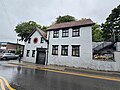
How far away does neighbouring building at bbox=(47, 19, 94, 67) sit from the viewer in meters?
16.2

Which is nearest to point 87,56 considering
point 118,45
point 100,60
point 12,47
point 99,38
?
point 100,60

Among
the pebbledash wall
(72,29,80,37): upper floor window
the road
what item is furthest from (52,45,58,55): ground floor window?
the road

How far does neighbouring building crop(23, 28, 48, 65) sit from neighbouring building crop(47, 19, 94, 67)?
5.04ft

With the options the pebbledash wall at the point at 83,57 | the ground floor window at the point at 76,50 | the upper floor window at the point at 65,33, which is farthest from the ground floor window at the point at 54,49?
the ground floor window at the point at 76,50

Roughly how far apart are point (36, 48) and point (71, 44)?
26.3ft

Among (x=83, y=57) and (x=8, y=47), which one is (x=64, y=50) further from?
(x=8, y=47)

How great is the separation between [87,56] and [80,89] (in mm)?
10046

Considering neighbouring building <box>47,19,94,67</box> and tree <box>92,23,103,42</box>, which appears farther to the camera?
tree <box>92,23,103,42</box>

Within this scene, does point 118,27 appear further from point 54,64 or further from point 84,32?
point 54,64

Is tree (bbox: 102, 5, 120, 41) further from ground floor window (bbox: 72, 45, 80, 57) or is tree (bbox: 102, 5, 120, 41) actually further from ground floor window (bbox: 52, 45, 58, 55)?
ground floor window (bbox: 52, 45, 58, 55)

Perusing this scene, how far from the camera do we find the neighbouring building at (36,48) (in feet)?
67.7

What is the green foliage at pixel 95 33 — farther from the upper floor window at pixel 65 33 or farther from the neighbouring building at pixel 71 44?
the upper floor window at pixel 65 33

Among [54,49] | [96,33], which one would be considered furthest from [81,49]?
[96,33]

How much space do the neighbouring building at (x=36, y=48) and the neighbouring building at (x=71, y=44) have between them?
1.54 metres
